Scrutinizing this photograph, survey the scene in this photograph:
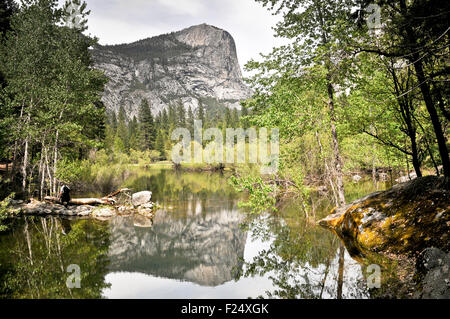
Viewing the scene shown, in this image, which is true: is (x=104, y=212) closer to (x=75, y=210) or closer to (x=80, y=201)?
(x=75, y=210)

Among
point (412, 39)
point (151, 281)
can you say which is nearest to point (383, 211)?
point (412, 39)

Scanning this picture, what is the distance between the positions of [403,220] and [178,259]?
6.93m

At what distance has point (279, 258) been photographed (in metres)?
8.55

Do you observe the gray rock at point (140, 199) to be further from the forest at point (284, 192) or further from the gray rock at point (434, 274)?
the gray rock at point (434, 274)

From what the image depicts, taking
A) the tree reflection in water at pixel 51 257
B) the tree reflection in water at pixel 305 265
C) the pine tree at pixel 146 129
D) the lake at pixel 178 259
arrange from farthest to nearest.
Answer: the pine tree at pixel 146 129 → the lake at pixel 178 259 → the tree reflection in water at pixel 51 257 → the tree reflection in water at pixel 305 265

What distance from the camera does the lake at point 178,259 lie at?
632cm

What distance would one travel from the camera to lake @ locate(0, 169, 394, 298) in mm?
6324

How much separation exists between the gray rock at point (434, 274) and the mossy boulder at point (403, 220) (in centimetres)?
63

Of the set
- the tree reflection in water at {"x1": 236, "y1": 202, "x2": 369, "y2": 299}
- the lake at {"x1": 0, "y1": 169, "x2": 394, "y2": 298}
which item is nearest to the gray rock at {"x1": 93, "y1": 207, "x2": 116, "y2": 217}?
the lake at {"x1": 0, "y1": 169, "x2": 394, "y2": 298}

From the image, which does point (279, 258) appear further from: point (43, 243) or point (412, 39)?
point (43, 243)

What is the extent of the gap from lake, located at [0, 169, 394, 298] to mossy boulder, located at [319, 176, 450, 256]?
0.80m

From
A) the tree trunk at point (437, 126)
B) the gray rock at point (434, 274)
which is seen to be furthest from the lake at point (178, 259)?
the tree trunk at point (437, 126)

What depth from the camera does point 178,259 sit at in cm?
947
